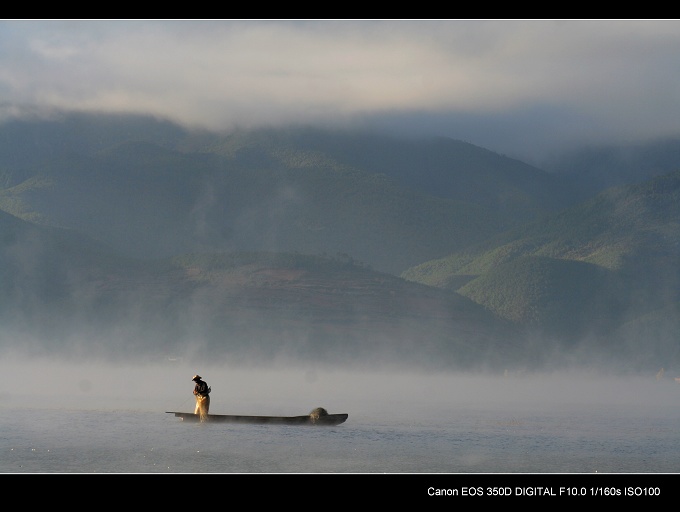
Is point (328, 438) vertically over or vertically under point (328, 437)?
under

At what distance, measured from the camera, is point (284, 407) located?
88.6 m

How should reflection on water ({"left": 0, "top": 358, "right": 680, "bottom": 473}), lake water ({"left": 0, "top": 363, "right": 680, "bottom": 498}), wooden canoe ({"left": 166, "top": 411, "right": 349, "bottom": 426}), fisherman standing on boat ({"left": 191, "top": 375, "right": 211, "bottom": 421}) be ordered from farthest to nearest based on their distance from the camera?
wooden canoe ({"left": 166, "top": 411, "right": 349, "bottom": 426}) → fisherman standing on boat ({"left": 191, "top": 375, "right": 211, "bottom": 421}) → reflection on water ({"left": 0, "top": 358, "right": 680, "bottom": 473}) → lake water ({"left": 0, "top": 363, "right": 680, "bottom": 498})

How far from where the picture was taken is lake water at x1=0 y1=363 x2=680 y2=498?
53.2m

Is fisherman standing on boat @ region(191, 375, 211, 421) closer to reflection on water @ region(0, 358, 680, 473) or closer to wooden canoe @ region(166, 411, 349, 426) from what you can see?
wooden canoe @ region(166, 411, 349, 426)

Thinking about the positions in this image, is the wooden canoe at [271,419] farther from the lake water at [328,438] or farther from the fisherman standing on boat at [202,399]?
the lake water at [328,438]

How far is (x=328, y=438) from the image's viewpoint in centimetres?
6238

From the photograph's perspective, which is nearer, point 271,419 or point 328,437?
point 328,437

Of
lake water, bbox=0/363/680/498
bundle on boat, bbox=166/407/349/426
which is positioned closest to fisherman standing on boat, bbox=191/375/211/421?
bundle on boat, bbox=166/407/349/426

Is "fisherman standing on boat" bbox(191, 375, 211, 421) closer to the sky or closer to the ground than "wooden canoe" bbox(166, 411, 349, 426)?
closer to the sky

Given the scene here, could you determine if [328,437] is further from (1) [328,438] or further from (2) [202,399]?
(2) [202,399]

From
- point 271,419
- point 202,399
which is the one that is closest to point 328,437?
point 271,419

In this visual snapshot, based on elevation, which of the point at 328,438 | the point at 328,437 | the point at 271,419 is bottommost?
the point at 328,438
